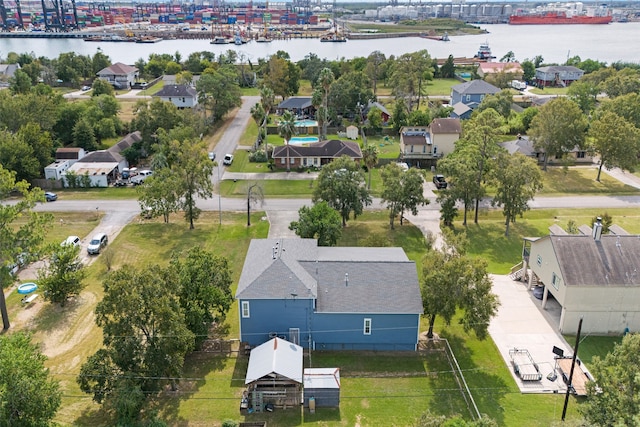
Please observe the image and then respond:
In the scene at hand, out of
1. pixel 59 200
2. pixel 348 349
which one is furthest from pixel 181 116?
pixel 348 349

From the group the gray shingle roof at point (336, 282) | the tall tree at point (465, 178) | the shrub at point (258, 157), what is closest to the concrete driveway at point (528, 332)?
the gray shingle roof at point (336, 282)

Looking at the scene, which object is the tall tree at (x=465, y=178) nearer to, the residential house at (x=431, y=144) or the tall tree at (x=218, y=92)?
the residential house at (x=431, y=144)

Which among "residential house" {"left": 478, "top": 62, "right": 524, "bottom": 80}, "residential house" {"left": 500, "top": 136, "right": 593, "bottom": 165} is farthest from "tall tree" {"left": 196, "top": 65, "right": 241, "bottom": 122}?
"residential house" {"left": 478, "top": 62, "right": 524, "bottom": 80}

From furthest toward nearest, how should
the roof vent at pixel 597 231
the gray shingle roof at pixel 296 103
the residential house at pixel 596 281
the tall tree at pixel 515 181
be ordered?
the gray shingle roof at pixel 296 103 < the tall tree at pixel 515 181 < the roof vent at pixel 597 231 < the residential house at pixel 596 281

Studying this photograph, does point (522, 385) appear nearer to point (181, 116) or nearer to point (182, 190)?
point (182, 190)

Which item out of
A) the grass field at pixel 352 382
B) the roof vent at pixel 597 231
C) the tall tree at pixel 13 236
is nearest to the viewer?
the grass field at pixel 352 382

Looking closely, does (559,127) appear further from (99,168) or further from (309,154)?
(99,168)

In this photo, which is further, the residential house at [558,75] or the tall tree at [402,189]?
the residential house at [558,75]
